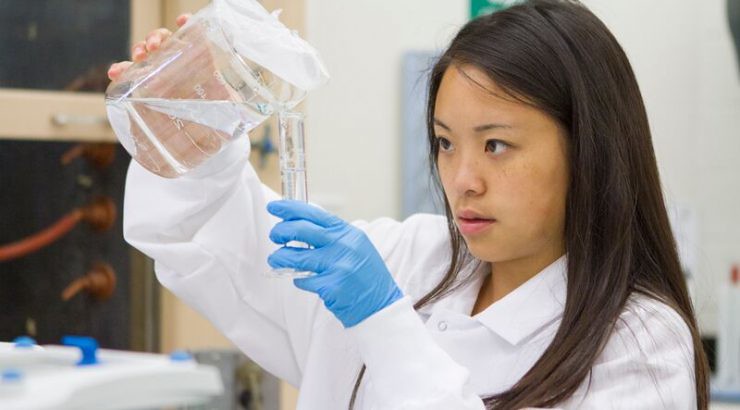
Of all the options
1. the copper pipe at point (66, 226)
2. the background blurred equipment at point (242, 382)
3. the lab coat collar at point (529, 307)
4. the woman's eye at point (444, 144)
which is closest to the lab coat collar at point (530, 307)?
the lab coat collar at point (529, 307)

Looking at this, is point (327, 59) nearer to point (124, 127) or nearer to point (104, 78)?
point (104, 78)

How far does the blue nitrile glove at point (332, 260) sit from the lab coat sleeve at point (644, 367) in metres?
0.28

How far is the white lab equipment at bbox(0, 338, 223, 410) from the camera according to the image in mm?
802

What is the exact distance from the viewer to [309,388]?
155cm

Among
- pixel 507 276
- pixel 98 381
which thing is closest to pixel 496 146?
pixel 507 276

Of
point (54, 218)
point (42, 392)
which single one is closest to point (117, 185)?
point (54, 218)

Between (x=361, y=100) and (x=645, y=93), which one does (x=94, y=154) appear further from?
(x=645, y=93)

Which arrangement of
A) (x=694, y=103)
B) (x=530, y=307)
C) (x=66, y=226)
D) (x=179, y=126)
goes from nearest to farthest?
(x=179, y=126) < (x=530, y=307) < (x=66, y=226) < (x=694, y=103)

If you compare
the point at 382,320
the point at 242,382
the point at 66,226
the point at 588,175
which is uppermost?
the point at 588,175

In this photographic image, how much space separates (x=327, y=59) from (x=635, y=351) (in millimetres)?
1526

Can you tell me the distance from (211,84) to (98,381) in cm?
56

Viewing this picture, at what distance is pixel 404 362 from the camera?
4.10 feet

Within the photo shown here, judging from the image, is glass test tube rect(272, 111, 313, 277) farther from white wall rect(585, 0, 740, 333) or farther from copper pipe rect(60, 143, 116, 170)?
white wall rect(585, 0, 740, 333)

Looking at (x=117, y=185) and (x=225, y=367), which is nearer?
(x=225, y=367)
